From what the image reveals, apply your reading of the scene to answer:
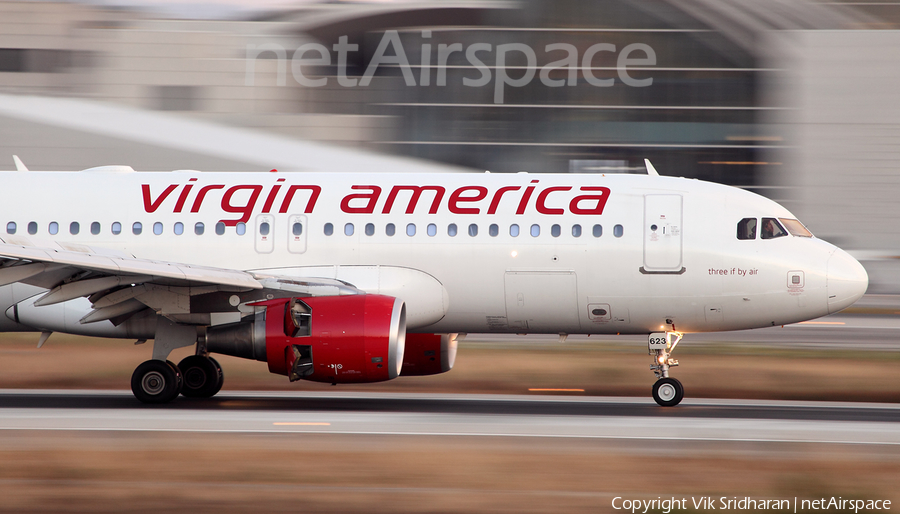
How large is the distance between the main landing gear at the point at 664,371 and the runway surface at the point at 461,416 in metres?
0.19

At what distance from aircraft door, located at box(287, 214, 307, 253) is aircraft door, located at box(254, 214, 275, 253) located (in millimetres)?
278

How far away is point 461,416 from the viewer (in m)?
13.8

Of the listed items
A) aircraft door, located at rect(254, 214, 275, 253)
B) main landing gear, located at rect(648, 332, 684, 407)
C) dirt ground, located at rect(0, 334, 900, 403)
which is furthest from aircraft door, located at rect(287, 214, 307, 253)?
main landing gear, located at rect(648, 332, 684, 407)

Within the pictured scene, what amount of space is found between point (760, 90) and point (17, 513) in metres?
44.1

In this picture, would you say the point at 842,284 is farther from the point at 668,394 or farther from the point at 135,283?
the point at 135,283

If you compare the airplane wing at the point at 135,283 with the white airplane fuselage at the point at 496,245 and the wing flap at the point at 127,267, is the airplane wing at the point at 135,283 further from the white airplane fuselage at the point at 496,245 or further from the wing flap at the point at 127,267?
the white airplane fuselage at the point at 496,245

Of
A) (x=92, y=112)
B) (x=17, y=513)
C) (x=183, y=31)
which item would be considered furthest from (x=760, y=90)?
(x=17, y=513)

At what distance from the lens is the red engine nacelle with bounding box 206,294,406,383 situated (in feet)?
43.2

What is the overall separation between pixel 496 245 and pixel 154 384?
5.82 meters

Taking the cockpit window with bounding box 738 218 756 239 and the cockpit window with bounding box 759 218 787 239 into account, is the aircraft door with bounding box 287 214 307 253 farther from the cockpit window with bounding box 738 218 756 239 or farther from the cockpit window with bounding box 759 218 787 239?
the cockpit window with bounding box 759 218 787 239

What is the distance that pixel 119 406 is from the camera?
48.4ft

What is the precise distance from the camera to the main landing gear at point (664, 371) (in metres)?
14.9

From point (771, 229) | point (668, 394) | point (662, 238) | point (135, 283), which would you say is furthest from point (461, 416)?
point (771, 229)

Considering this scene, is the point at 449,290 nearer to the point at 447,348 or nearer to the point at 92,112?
the point at 447,348
